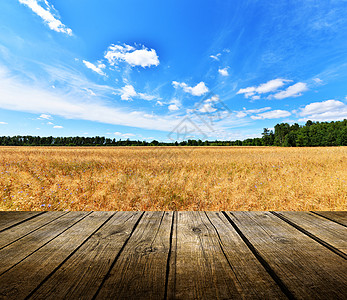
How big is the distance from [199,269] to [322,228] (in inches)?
54.9

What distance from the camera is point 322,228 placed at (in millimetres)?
1721

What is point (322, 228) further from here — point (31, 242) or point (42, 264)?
point (31, 242)

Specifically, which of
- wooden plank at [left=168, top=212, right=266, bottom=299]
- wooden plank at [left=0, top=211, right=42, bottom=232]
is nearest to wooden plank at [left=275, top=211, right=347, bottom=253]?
wooden plank at [left=168, top=212, right=266, bottom=299]

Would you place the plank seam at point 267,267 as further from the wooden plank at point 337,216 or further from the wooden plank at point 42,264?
the wooden plank at point 42,264

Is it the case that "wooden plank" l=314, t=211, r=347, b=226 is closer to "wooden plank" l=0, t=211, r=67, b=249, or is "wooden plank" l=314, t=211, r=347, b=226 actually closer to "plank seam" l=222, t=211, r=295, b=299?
"plank seam" l=222, t=211, r=295, b=299

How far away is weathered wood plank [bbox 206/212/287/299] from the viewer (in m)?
0.91

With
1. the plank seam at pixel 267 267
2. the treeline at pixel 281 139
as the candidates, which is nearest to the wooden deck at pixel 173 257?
the plank seam at pixel 267 267

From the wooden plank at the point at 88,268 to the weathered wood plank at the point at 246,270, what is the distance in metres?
0.77

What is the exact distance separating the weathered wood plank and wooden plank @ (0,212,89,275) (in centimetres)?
140

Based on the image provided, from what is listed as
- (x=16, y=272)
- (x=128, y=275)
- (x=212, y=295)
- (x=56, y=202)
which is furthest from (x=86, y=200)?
(x=212, y=295)

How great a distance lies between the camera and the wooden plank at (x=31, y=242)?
4.00ft

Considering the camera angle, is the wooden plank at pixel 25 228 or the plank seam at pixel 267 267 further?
the wooden plank at pixel 25 228

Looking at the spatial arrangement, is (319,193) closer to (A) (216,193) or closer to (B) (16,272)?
(A) (216,193)

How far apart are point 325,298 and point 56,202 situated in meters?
4.92
